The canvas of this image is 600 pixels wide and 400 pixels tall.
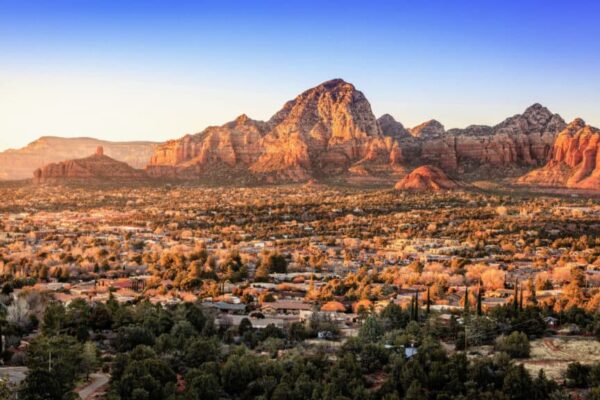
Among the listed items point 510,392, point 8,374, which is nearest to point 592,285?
point 510,392

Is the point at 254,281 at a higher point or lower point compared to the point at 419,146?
lower

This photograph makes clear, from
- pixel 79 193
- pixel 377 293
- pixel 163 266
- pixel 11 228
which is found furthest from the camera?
pixel 79 193

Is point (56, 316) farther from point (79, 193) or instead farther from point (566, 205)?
point (79, 193)

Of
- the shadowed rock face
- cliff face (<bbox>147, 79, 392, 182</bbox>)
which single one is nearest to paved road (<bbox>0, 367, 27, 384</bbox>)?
the shadowed rock face

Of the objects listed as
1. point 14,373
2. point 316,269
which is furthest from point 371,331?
point 316,269

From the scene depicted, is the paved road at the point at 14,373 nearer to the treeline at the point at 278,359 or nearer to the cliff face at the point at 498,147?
the treeline at the point at 278,359

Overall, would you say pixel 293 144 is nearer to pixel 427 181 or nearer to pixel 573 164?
pixel 427 181

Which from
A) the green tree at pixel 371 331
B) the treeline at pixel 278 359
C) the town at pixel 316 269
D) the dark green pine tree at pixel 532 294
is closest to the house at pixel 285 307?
the town at pixel 316 269
